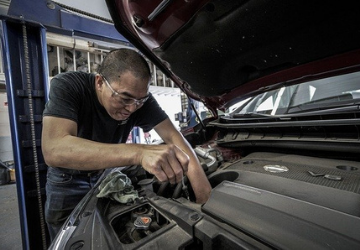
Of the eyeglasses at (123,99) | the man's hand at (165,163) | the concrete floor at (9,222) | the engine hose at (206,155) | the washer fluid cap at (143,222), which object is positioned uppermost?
the eyeglasses at (123,99)

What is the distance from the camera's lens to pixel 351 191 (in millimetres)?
634

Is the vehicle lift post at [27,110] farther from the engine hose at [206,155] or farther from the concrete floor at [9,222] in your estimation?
the engine hose at [206,155]

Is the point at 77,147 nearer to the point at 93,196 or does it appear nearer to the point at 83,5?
the point at 93,196

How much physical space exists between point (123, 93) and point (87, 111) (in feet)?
1.04

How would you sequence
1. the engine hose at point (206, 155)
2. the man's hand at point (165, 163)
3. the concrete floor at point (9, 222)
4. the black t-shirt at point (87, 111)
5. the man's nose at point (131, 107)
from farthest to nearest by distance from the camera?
the concrete floor at point (9, 222), the engine hose at point (206, 155), the man's nose at point (131, 107), the black t-shirt at point (87, 111), the man's hand at point (165, 163)

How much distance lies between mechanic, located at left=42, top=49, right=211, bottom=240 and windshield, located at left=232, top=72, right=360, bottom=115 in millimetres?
700

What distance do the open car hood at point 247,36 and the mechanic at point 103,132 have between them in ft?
0.65

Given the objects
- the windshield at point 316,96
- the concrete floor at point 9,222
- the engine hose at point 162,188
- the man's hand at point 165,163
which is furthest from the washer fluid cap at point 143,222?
the concrete floor at point 9,222

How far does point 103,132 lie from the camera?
1168 mm

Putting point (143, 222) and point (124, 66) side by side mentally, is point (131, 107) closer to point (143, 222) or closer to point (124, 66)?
point (124, 66)

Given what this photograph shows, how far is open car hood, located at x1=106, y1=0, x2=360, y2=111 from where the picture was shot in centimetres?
67

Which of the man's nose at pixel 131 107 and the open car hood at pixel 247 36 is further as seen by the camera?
the man's nose at pixel 131 107

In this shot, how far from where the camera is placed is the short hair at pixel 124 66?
0.91m

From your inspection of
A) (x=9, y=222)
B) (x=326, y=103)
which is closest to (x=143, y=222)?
(x=326, y=103)
